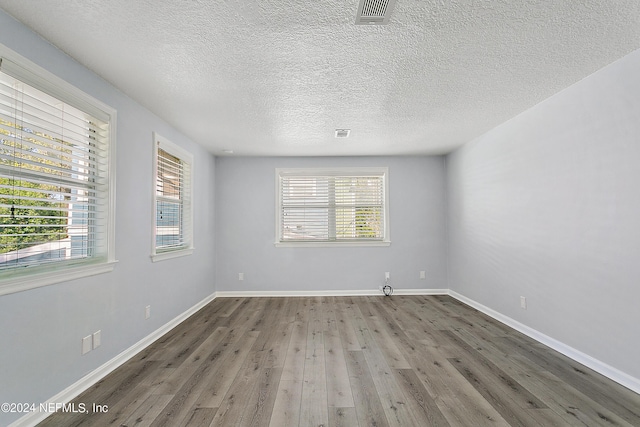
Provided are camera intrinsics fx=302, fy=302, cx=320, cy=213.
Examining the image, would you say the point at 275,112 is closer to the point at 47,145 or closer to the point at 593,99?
the point at 47,145

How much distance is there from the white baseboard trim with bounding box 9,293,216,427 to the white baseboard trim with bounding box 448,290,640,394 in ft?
12.8

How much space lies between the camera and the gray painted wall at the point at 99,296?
68.7 inches

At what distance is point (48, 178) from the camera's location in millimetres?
2006

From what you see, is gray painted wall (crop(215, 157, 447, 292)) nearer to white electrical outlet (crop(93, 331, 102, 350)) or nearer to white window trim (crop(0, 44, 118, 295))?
white window trim (crop(0, 44, 118, 295))

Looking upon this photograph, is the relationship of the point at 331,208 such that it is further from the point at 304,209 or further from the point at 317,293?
the point at 317,293

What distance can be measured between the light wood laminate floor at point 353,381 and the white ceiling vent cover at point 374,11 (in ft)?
7.81

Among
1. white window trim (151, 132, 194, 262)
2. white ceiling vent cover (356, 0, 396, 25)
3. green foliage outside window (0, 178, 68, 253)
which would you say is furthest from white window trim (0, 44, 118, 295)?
white ceiling vent cover (356, 0, 396, 25)

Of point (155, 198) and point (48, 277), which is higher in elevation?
point (155, 198)

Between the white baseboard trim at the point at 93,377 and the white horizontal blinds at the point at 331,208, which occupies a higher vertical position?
the white horizontal blinds at the point at 331,208

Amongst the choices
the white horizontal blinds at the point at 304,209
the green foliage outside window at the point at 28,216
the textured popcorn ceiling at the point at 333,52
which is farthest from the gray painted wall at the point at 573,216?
the green foliage outside window at the point at 28,216

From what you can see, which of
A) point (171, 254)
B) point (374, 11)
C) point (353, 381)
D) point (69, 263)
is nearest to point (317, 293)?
point (171, 254)

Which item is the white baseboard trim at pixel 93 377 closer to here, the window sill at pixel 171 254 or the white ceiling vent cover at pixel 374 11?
the window sill at pixel 171 254

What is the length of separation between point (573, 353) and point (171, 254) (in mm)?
4117

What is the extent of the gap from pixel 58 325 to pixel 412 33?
2982 mm
